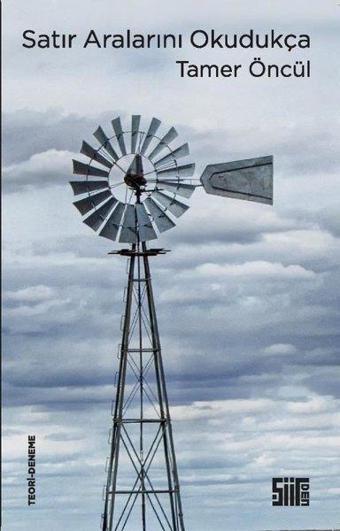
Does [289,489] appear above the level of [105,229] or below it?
below

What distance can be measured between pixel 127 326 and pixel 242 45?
9124 millimetres

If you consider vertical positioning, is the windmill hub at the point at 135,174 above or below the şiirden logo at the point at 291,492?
above

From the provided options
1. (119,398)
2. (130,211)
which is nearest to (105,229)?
(130,211)

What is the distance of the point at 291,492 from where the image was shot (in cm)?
4884

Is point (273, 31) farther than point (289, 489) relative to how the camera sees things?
No

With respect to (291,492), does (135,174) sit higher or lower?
higher

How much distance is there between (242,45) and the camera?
44375mm

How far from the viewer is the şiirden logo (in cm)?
4859

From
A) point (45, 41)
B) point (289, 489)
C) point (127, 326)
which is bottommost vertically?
point (289, 489)

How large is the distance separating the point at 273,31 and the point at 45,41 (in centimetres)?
656

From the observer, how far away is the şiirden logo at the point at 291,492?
48594 millimetres

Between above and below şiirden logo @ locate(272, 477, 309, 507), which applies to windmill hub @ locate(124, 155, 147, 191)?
above

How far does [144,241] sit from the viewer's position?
46531mm

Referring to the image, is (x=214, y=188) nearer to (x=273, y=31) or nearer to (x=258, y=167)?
(x=258, y=167)
